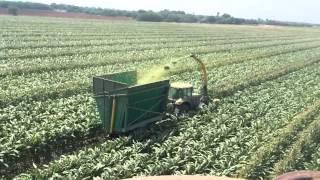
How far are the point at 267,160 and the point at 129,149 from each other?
3137mm

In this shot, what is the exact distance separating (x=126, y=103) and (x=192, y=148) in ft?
7.24

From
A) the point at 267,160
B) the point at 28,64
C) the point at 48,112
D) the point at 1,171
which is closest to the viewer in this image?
the point at 1,171

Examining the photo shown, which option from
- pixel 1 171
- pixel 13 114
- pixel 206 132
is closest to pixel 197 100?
pixel 206 132

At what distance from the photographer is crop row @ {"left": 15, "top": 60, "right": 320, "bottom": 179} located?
1028cm

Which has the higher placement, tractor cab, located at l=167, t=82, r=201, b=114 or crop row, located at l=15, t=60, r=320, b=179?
tractor cab, located at l=167, t=82, r=201, b=114

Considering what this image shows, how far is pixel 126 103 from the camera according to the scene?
12930 millimetres

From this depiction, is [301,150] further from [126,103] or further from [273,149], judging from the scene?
[126,103]

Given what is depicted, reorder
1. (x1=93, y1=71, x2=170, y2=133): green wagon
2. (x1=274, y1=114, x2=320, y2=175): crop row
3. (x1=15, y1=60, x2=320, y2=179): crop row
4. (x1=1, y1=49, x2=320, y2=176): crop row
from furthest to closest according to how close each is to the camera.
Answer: (x1=93, y1=71, x2=170, y2=133): green wagon < (x1=1, y1=49, x2=320, y2=176): crop row < (x1=274, y1=114, x2=320, y2=175): crop row < (x1=15, y1=60, x2=320, y2=179): crop row

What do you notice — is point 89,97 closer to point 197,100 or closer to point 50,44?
point 197,100

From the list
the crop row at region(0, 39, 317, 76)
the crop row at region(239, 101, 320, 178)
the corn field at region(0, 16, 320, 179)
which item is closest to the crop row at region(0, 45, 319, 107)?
the corn field at region(0, 16, 320, 179)

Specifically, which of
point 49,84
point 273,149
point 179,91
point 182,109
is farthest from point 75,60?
point 273,149

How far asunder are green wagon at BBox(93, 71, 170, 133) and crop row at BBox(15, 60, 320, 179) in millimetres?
401

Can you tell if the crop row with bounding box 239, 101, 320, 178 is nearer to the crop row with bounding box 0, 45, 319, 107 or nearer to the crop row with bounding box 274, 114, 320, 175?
the crop row with bounding box 274, 114, 320, 175

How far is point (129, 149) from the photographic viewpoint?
1162 centimetres
